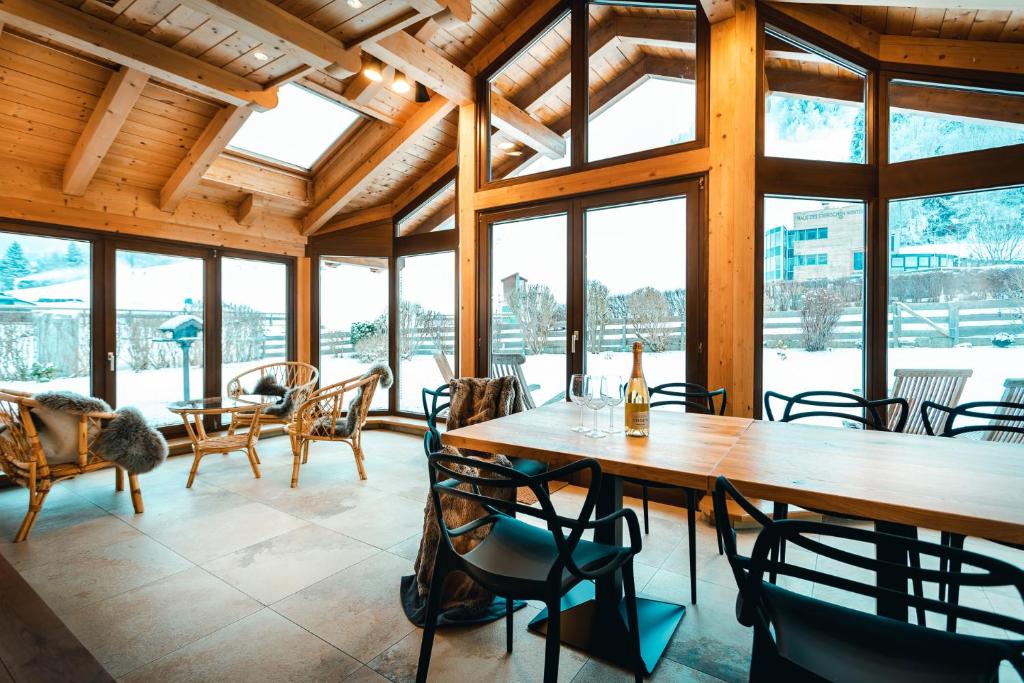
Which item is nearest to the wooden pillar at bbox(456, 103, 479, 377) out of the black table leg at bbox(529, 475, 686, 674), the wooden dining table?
the wooden dining table

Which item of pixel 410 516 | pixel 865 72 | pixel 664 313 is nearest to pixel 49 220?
pixel 410 516

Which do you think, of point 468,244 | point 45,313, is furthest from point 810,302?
point 45,313

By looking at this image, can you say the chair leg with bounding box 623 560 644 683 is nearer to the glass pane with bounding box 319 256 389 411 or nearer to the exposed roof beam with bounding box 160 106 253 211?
the exposed roof beam with bounding box 160 106 253 211

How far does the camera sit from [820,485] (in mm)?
1288

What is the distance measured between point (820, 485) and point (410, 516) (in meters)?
2.51

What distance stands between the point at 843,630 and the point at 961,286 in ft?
10.4

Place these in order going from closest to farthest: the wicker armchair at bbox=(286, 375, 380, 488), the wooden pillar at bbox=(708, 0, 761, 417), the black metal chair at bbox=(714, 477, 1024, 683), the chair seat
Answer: the black metal chair at bbox=(714, 477, 1024, 683) < the chair seat < the wooden pillar at bbox=(708, 0, 761, 417) < the wicker armchair at bbox=(286, 375, 380, 488)

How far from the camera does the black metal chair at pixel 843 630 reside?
925mm

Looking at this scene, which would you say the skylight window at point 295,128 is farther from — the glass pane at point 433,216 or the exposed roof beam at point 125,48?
the glass pane at point 433,216

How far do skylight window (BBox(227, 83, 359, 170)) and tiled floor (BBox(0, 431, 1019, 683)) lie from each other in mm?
3221

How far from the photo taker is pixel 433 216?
5.74 m

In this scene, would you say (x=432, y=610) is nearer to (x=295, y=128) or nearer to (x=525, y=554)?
(x=525, y=554)

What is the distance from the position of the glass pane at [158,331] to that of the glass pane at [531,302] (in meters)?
3.22

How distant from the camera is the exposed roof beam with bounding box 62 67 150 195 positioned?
11.7 feet
